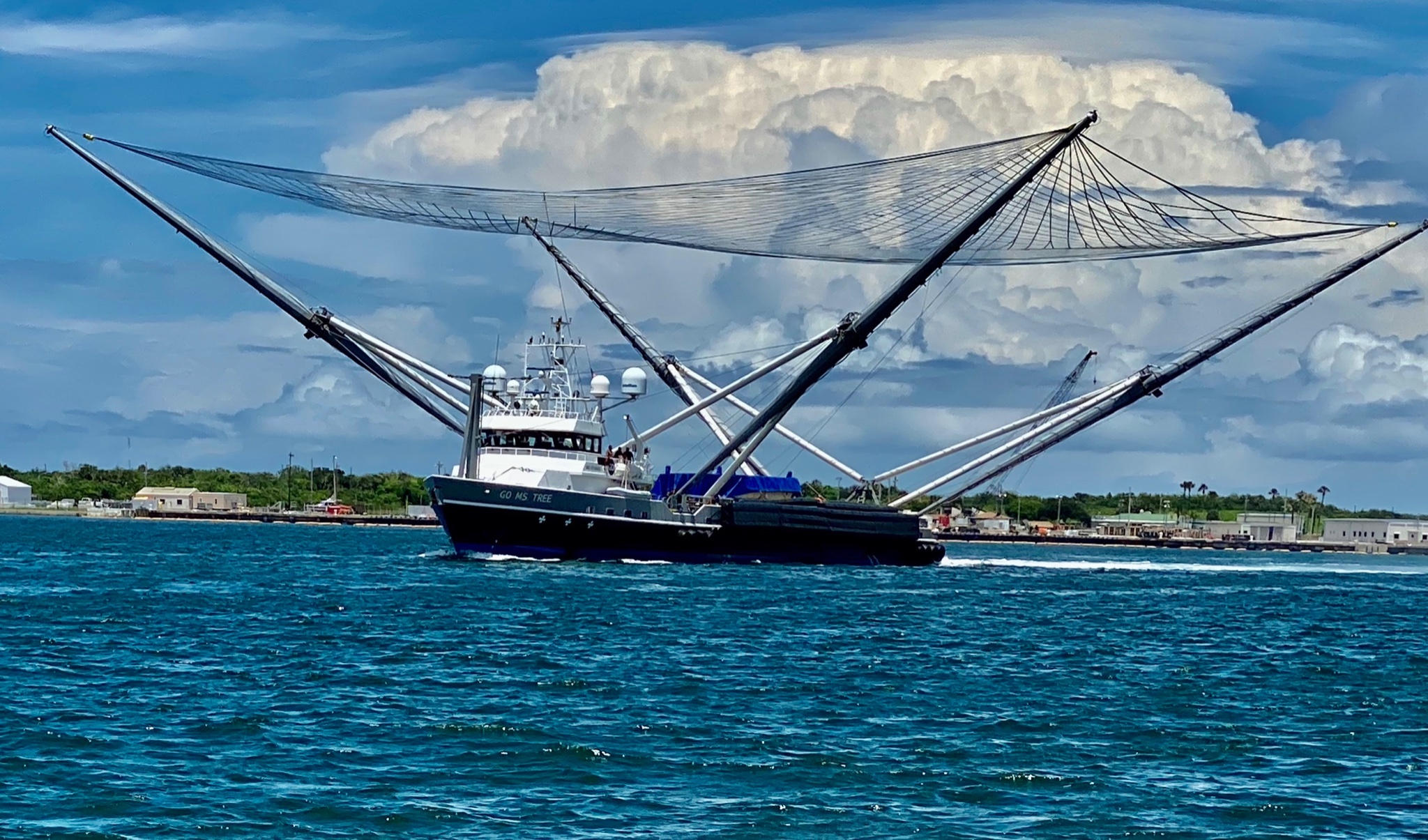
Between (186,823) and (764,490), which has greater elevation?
(764,490)

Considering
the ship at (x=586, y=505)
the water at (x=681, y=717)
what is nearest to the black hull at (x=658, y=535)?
the ship at (x=586, y=505)

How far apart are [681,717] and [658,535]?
45.3 meters

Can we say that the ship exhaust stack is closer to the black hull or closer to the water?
the black hull

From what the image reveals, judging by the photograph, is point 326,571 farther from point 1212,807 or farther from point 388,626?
point 1212,807

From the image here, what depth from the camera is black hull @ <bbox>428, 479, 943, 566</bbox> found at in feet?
225

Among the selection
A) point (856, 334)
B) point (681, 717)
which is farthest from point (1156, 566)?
point (681, 717)

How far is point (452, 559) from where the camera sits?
244ft

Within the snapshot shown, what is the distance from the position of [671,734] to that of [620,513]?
45285 millimetres

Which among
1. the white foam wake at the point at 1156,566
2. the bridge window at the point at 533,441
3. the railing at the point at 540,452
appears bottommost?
the white foam wake at the point at 1156,566

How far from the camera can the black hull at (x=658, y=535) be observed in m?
68.6

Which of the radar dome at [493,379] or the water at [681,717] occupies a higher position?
the radar dome at [493,379]

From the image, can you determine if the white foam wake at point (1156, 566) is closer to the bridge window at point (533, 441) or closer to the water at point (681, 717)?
the bridge window at point (533, 441)

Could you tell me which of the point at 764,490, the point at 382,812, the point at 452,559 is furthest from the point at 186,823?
the point at 764,490

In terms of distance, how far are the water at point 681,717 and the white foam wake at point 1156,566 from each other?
4189 centimetres
